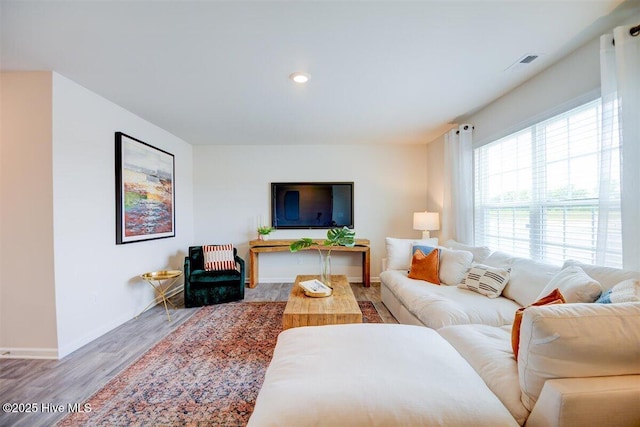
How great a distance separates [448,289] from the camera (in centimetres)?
269

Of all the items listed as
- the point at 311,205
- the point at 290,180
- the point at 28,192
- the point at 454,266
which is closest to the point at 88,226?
the point at 28,192

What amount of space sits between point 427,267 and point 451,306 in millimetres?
949

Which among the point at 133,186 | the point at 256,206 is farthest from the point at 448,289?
the point at 133,186

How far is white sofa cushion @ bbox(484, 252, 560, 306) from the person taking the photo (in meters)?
2.10

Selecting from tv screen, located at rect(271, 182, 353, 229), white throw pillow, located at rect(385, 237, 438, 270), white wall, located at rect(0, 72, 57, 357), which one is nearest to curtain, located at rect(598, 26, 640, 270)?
white throw pillow, located at rect(385, 237, 438, 270)

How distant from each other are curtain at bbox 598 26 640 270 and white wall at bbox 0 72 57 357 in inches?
167

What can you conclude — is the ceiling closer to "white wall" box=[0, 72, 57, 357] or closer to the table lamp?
"white wall" box=[0, 72, 57, 357]

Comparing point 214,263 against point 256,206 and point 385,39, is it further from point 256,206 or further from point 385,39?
point 385,39

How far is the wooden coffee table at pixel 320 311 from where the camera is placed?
223 cm

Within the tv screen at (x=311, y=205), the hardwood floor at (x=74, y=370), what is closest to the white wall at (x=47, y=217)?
the hardwood floor at (x=74, y=370)

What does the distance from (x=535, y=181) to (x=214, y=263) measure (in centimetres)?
396

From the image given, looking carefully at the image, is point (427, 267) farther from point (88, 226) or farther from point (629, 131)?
point (88, 226)

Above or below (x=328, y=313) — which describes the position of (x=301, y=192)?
above

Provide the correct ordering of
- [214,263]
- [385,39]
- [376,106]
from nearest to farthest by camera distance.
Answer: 1. [385,39]
2. [376,106]
3. [214,263]
